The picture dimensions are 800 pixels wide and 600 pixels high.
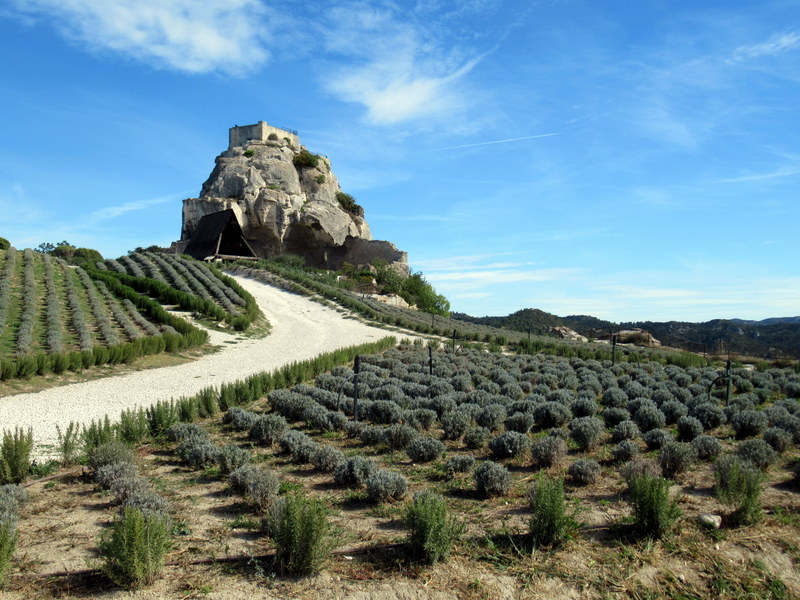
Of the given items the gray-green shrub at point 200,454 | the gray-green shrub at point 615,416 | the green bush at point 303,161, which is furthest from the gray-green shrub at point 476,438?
the green bush at point 303,161

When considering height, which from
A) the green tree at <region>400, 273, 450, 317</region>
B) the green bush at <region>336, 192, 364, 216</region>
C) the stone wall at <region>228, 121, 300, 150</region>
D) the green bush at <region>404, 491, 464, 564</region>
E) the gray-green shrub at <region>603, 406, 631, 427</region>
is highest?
the stone wall at <region>228, 121, 300, 150</region>

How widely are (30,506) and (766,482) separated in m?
8.53

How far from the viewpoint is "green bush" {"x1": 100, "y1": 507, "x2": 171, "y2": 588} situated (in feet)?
14.0

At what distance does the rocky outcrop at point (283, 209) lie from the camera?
57219 millimetres

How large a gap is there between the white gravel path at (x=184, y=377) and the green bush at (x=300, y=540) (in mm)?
5510

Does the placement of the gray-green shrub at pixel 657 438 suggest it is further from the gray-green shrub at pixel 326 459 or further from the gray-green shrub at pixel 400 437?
the gray-green shrub at pixel 326 459

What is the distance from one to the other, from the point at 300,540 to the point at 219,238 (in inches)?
1961

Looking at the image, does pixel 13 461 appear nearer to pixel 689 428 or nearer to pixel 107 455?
pixel 107 455

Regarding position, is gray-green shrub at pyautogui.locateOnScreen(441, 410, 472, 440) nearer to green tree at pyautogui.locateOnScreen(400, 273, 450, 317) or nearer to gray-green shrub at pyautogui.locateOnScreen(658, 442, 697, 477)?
gray-green shrub at pyautogui.locateOnScreen(658, 442, 697, 477)

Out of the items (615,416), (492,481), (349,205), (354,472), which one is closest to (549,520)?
(492,481)

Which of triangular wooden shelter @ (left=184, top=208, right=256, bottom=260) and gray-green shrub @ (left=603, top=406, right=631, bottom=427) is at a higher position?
triangular wooden shelter @ (left=184, top=208, right=256, bottom=260)

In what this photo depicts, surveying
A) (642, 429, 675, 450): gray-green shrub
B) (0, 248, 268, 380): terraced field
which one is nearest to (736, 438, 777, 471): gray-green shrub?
(642, 429, 675, 450): gray-green shrub

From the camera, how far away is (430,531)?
4773 millimetres

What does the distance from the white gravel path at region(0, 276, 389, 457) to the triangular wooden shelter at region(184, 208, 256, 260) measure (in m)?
22.0
